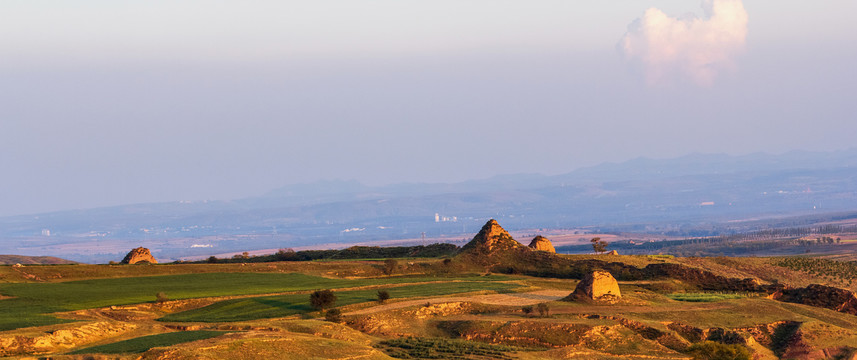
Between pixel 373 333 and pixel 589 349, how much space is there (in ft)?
31.6

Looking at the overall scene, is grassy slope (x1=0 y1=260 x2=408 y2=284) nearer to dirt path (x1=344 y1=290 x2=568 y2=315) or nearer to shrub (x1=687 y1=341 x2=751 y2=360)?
dirt path (x1=344 y1=290 x2=568 y2=315)

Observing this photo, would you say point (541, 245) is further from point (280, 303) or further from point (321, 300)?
point (321, 300)

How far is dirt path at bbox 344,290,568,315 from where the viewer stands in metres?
47.1

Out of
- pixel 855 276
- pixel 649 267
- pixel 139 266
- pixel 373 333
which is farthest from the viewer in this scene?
pixel 855 276

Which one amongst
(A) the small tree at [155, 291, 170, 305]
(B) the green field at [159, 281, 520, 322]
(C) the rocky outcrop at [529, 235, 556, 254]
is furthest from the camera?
(C) the rocky outcrop at [529, 235, 556, 254]

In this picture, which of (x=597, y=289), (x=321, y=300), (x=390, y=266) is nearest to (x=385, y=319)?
(x=321, y=300)

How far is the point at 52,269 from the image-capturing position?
2318 inches

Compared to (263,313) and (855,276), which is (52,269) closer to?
(263,313)

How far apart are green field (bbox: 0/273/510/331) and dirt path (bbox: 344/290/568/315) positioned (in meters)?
8.89

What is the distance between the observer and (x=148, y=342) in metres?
35.2

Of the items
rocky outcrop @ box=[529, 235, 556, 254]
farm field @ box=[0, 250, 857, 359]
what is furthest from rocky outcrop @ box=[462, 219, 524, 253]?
farm field @ box=[0, 250, 857, 359]

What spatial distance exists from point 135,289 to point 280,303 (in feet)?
35.0

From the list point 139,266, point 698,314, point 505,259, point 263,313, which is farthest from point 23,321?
point 505,259

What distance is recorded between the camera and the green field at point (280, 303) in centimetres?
4475
